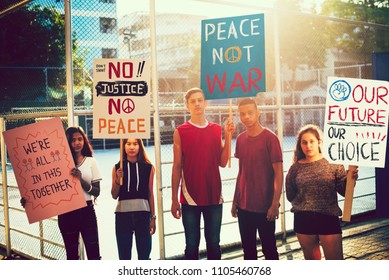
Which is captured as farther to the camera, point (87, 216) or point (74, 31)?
point (74, 31)

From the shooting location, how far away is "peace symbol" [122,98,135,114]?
3.25 m

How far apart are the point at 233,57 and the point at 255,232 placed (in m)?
1.32

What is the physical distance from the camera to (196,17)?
3.92 m

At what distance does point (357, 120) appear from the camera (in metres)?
3.35

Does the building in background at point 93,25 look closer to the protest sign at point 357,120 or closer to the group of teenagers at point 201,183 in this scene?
the group of teenagers at point 201,183

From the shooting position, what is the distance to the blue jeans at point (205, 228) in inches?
133

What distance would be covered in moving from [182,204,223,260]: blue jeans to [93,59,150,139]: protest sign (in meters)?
0.69

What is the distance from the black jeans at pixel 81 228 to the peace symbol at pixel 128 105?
728 millimetres

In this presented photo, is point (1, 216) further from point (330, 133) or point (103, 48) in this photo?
point (330, 133)

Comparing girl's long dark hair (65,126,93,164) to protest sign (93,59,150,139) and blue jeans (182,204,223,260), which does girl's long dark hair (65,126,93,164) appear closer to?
protest sign (93,59,150,139)

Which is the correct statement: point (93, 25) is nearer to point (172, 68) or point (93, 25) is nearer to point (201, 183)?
point (172, 68)

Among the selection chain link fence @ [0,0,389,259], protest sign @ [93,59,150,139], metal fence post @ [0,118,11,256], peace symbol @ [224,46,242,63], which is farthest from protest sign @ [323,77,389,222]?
metal fence post @ [0,118,11,256]

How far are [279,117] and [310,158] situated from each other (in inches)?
48.8
